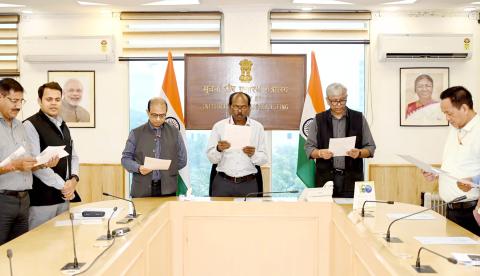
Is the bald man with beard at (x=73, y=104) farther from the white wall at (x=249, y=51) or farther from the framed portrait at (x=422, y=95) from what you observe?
the framed portrait at (x=422, y=95)

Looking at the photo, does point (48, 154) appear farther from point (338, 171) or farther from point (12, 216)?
point (338, 171)

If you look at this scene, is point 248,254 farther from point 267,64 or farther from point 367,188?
point 267,64

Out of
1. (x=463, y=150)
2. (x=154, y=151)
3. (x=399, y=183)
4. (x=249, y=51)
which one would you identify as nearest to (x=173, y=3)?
(x=249, y=51)

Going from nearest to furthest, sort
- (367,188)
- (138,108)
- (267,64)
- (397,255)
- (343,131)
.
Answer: (397,255) < (367,188) < (343,131) < (267,64) < (138,108)

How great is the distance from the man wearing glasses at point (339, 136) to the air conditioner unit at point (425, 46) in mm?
1693

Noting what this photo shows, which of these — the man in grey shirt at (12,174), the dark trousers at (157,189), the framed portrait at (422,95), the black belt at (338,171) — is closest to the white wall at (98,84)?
the dark trousers at (157,189)

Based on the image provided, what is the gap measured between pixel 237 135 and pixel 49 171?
55.8 inches

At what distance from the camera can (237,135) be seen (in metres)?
3.72

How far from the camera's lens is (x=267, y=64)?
17.2ft

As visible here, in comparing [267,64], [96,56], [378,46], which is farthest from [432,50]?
[96,56]

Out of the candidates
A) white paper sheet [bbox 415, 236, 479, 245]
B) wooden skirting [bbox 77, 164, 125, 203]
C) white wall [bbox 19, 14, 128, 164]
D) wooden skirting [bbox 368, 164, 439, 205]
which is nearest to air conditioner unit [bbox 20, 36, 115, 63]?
white wall [bbox 19, 14, 128, 164]

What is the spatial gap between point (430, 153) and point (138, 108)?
3500mm

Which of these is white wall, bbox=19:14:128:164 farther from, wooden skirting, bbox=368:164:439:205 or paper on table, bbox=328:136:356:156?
wooden skirting, bbox=368:164:439:205

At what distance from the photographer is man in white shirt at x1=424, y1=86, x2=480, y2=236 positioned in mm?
2924
